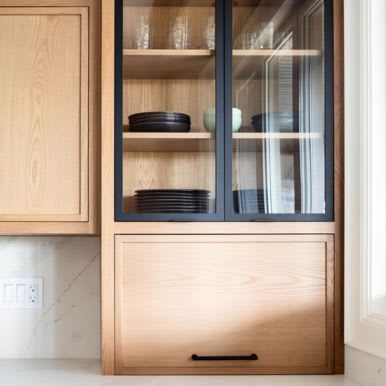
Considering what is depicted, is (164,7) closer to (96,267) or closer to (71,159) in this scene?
(71,159)

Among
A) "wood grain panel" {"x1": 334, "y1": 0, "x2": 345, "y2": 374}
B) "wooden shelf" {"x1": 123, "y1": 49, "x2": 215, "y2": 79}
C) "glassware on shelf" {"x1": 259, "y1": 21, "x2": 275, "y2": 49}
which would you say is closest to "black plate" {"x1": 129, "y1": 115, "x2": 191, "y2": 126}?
"wooden shelf" {"x1": 123, "y1": 49, "x2": 215, "y2": 79}

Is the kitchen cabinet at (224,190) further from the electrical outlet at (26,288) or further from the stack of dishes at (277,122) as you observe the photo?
the electrical outlet at (26,288)

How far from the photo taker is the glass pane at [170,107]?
1.84 metres

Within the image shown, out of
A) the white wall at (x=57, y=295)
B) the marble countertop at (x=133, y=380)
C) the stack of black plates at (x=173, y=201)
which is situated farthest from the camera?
the white wall at (x=57, y=295)

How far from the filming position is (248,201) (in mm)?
1838

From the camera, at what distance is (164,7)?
188 centimetres

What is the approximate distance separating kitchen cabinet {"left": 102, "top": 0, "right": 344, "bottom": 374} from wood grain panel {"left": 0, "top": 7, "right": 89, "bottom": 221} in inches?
4.3

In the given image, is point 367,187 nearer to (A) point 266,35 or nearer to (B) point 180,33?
(A) point 266,35

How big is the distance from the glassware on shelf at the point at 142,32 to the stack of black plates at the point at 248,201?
0.56 meters

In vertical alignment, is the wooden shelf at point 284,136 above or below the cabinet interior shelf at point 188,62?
below

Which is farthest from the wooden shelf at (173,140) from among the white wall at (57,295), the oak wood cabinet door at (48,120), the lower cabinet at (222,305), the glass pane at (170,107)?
the white wall at (57,295)

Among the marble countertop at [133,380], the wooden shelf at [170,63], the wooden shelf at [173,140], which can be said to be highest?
the wooden shelf at [170,63]

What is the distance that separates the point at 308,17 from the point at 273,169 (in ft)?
1.65

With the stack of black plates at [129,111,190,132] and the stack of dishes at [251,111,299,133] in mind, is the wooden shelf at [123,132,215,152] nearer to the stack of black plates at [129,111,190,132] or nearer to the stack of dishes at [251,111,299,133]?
the stack of black plates at [129,111,190,132]
